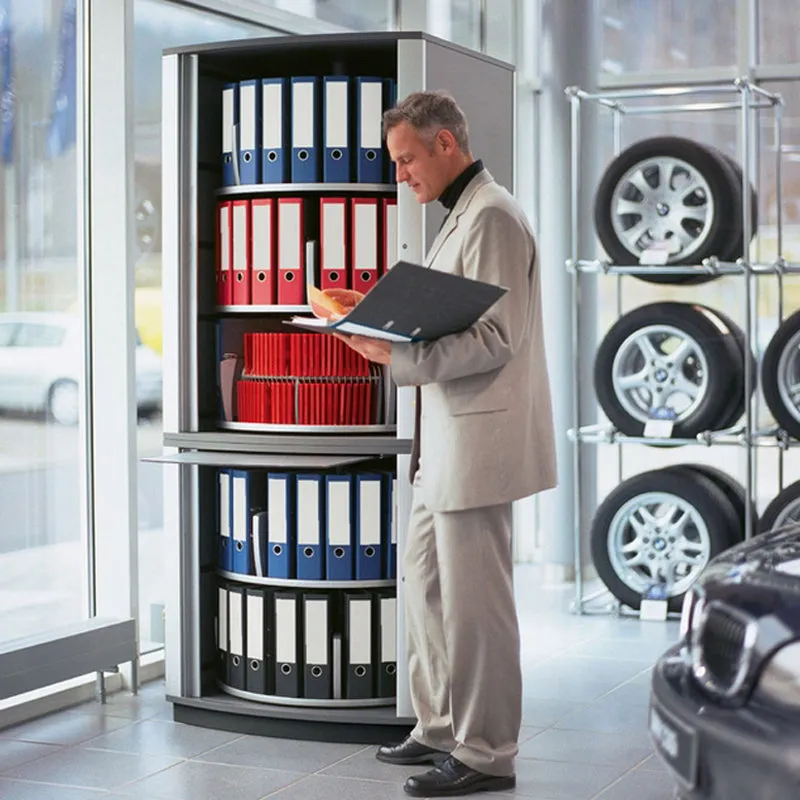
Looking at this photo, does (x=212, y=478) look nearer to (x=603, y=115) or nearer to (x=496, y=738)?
(x=496, y=738)

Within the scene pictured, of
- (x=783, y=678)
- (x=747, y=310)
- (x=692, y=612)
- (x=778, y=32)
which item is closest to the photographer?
(x=783, y=678)

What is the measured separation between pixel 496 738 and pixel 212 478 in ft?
4.44

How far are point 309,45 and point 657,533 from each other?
2894mm

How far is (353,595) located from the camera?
4.53 m

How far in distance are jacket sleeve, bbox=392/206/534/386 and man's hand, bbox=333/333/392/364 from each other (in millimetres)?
29

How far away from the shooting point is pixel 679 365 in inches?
253

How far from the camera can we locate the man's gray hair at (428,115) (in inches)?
149

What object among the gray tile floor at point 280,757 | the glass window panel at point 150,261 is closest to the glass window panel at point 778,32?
the glass window panel at point 150,261

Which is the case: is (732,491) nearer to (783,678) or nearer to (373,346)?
(373,346)

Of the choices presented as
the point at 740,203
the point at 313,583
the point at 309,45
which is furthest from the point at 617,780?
the point at 740,203

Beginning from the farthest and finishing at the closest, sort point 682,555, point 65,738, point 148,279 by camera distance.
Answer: point 682,555 → point 148,279 → point 65,738

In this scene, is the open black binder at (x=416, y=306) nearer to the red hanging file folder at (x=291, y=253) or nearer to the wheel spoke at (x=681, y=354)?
the red hanging file folder at (x=291, y=253)

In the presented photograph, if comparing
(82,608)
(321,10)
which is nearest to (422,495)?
(82,608)

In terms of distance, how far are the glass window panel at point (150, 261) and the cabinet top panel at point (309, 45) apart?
91cm
